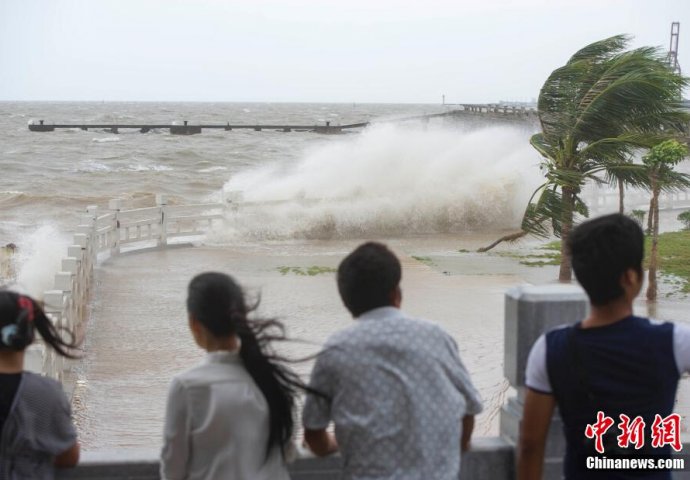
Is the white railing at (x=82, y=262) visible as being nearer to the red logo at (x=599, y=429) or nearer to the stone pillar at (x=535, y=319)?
the stone pillar at (x=535, y=319)

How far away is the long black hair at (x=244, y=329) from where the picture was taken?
2.80 meters

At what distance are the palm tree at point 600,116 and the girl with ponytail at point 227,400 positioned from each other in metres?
11.0

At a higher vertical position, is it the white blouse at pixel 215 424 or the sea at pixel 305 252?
the white blouse at pixel 215 424

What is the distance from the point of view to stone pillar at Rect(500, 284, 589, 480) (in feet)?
10.9

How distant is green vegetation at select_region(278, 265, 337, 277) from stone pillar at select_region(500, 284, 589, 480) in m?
11.4

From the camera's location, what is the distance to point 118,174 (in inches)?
1784

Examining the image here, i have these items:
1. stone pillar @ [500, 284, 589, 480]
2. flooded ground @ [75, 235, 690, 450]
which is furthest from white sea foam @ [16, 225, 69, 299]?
stone pillar @ [500, 284, 589, 480]

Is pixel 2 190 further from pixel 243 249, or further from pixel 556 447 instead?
pixel 556 447

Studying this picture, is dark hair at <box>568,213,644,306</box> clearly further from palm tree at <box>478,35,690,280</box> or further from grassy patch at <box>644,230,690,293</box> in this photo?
grassy patch at <box>644,230,690,293</box>

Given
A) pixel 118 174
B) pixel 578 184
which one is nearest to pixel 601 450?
pixel 578 184

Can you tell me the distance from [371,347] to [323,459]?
0.69 m

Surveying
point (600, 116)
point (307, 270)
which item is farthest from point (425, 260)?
point (600, 116)

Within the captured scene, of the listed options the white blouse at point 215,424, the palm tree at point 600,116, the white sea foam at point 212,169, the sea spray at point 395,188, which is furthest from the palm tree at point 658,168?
the white sea foam at point 212,169

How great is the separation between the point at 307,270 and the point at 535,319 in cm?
1205
